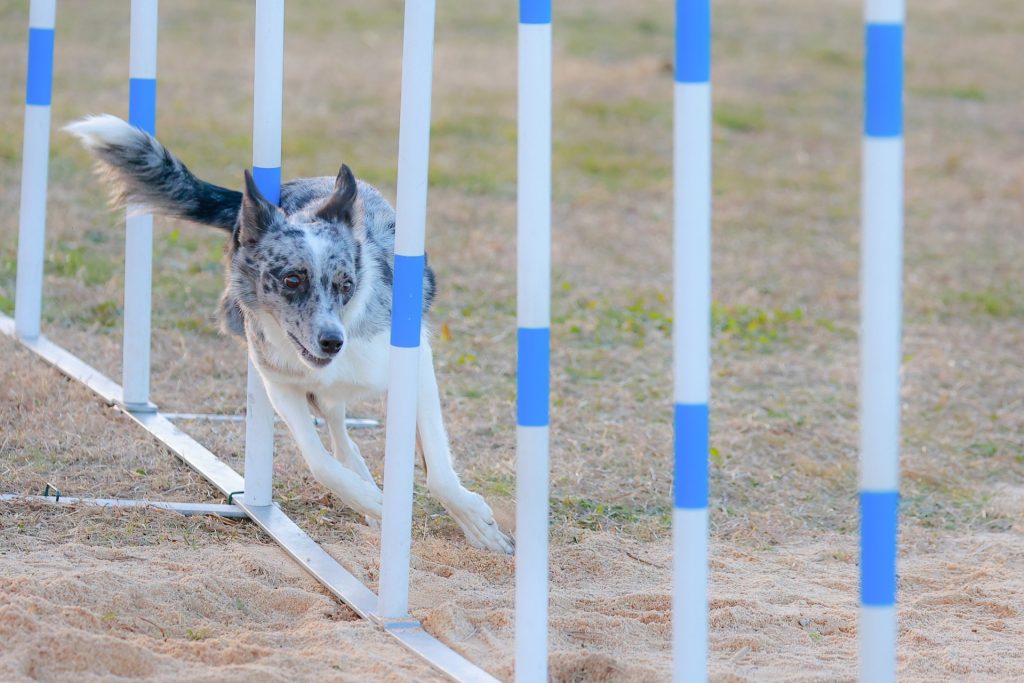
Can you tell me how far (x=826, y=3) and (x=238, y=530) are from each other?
57.5ft

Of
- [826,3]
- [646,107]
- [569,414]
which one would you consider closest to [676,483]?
[569,414]

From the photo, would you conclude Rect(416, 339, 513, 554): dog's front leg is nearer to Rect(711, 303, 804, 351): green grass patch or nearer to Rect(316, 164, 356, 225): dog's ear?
Rect(316, 164, 356, 225): dog's ear

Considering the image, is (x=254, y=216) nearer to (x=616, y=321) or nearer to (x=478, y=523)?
(x=478, y=523)

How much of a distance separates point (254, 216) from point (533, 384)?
1.48m

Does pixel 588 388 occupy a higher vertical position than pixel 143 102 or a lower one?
lower

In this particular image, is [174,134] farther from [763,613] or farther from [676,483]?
[676,483]

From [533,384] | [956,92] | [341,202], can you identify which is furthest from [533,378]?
[956,92]

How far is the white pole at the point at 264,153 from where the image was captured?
432cm

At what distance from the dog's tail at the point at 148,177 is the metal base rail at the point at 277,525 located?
0.89 meters

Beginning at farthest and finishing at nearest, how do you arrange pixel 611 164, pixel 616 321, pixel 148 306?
pixel 611 164
pixel 616 321
pixel 148 306

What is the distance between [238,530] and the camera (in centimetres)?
442

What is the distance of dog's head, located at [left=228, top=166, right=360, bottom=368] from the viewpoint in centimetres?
416

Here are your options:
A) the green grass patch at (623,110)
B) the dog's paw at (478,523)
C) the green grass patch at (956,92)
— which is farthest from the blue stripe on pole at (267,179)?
the green grass patch at (956,92)

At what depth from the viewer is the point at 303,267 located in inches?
166
